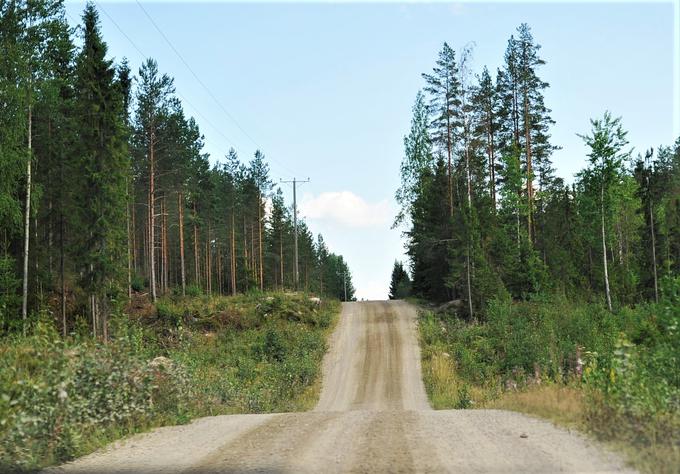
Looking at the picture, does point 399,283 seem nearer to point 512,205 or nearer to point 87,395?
point 512,205

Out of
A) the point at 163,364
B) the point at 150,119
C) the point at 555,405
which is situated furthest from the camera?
the point at 150,119

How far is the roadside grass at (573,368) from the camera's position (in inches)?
284

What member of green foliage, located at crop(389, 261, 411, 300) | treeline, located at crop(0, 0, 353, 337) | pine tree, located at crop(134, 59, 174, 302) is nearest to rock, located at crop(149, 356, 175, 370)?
treeline, located at crop(0, 0, 353, 337)

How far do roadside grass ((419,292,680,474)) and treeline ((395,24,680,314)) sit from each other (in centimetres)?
312

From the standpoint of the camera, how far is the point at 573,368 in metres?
14.5

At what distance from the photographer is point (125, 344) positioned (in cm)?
1058

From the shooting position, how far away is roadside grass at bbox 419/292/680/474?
23.7 ft

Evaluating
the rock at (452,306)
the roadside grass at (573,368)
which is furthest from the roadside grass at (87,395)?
the rock at (452,306)

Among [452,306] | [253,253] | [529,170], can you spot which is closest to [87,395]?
[452,306]

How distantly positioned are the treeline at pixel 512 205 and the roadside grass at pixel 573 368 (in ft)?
10.2

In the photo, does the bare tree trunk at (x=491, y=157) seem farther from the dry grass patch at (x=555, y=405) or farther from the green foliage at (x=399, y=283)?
the green foliage at (x=399, y=283)

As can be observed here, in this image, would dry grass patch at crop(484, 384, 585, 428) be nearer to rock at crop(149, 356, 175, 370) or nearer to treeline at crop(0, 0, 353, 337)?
rock at crop(149, 356, 175, 370)

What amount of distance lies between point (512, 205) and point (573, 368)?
27.6m

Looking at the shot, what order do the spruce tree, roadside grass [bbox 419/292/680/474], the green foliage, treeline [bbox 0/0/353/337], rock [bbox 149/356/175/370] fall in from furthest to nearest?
the green foliage → the spruce tree → treeline [bbox 0/0/353/337] → rock [bbox 149/356/175/370] → roadside grass [bbox 419/292/680/474]
